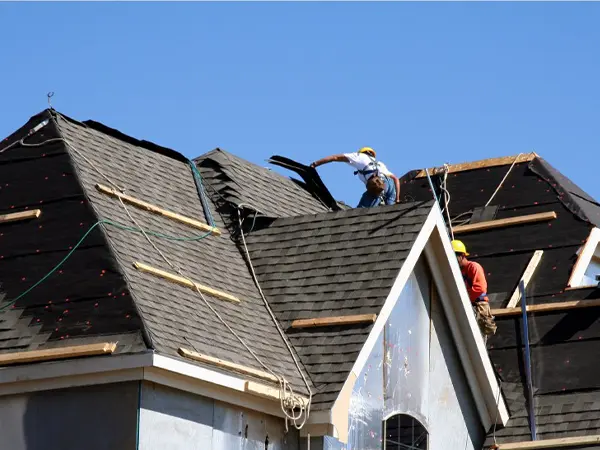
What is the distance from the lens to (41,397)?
13.6m

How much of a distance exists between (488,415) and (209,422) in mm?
5268

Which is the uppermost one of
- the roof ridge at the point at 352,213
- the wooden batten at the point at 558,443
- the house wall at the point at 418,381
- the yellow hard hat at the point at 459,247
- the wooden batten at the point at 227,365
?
the yellow hard hat at the point at 459,247

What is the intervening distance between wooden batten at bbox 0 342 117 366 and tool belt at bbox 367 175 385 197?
7737 millimetres

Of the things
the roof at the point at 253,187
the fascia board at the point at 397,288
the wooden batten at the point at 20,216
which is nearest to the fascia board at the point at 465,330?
the fascia board at the point at 397,288

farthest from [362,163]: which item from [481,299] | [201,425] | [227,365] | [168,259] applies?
[201,425]

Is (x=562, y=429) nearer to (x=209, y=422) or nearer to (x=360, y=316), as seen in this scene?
(x=360, y=316)

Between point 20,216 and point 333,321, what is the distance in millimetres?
3696

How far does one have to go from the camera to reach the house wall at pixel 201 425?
13.4 metres

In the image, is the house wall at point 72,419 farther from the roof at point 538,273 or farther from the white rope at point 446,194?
the white rope at point 446,194

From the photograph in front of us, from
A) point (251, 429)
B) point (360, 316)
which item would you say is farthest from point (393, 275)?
point (251, 429)

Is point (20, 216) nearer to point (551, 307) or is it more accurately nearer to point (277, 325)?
point (277, 325)

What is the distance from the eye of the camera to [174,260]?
1587cm

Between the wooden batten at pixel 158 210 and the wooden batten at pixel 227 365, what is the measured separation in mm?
2866

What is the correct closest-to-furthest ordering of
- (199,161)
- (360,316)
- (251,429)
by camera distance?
(251,429)
(360,316)
(199,161)
